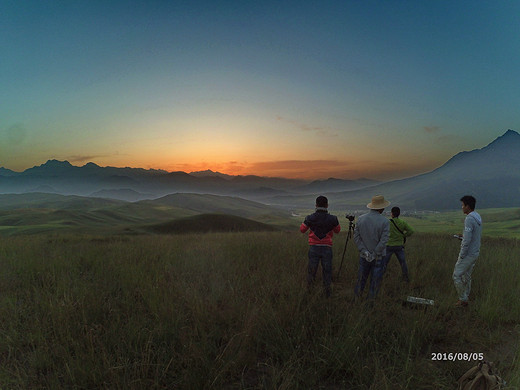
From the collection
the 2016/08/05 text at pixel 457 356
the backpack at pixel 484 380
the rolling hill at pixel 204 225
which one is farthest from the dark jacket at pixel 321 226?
the rolling hill at pixel 204 225

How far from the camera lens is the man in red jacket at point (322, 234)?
243 inches

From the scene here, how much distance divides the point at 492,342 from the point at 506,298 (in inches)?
92.0

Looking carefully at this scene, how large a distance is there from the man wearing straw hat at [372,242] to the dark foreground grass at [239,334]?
1.46ft

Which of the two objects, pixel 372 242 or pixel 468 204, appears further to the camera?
pixel 468 204

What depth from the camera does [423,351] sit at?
4270mm

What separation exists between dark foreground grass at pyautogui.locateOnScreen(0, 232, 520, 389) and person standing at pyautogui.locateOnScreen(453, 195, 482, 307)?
33 centimetres

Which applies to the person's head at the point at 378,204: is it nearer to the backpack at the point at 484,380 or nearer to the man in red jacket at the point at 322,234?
the man in red jacket at the point at 322,234

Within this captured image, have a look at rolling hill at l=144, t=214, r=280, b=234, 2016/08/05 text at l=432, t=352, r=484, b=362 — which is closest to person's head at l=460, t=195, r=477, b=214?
2016/08/05 text at l=432, t=352, r=484, b=362

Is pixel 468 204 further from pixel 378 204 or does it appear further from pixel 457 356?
pixel 457 356

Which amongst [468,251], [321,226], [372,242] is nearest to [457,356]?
[372,242]

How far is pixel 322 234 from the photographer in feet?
20.5

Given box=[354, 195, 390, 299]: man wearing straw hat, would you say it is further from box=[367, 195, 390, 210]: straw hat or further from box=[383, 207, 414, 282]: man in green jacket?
box=[383, 207, 414, 282]: man in green jacket

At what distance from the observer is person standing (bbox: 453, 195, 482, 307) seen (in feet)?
19.6

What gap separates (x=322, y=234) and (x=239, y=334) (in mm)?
3202
